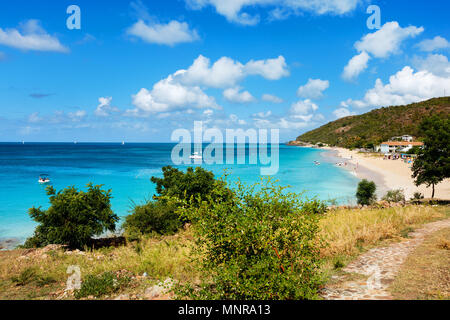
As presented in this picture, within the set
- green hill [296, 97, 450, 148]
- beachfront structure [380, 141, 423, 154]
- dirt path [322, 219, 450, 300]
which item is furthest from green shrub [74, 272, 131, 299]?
green hill [296, 97, 450, 148]

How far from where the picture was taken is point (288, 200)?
5008 millimetres

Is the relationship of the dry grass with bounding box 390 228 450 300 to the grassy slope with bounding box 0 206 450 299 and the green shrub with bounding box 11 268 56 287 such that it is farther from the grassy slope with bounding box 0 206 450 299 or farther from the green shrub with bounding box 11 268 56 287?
the green shrub with bounding box 11 268 56 287

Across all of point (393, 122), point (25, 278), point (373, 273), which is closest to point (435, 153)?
point (373, 273)

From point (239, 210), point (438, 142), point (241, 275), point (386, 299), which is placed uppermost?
point (438, 142)

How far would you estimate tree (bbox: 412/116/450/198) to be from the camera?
61.4 ft

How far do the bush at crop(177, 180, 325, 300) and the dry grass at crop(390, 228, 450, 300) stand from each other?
1.62 meters

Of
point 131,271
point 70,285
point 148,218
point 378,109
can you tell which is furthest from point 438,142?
point 378,109

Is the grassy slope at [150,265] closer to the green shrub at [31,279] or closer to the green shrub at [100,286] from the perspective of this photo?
the green shrub at [31,279]

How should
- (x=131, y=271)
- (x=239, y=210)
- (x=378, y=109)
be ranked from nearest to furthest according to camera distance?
(x=239, y=210)
(x=131, y=271)
(x=378, y=109)

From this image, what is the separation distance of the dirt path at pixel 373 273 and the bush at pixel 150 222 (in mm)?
10650

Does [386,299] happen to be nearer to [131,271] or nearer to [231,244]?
[231,244]

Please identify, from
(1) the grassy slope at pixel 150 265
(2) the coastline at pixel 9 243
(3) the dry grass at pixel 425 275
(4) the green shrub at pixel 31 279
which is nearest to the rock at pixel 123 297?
(1) the grassy slope at pixel 150 265
